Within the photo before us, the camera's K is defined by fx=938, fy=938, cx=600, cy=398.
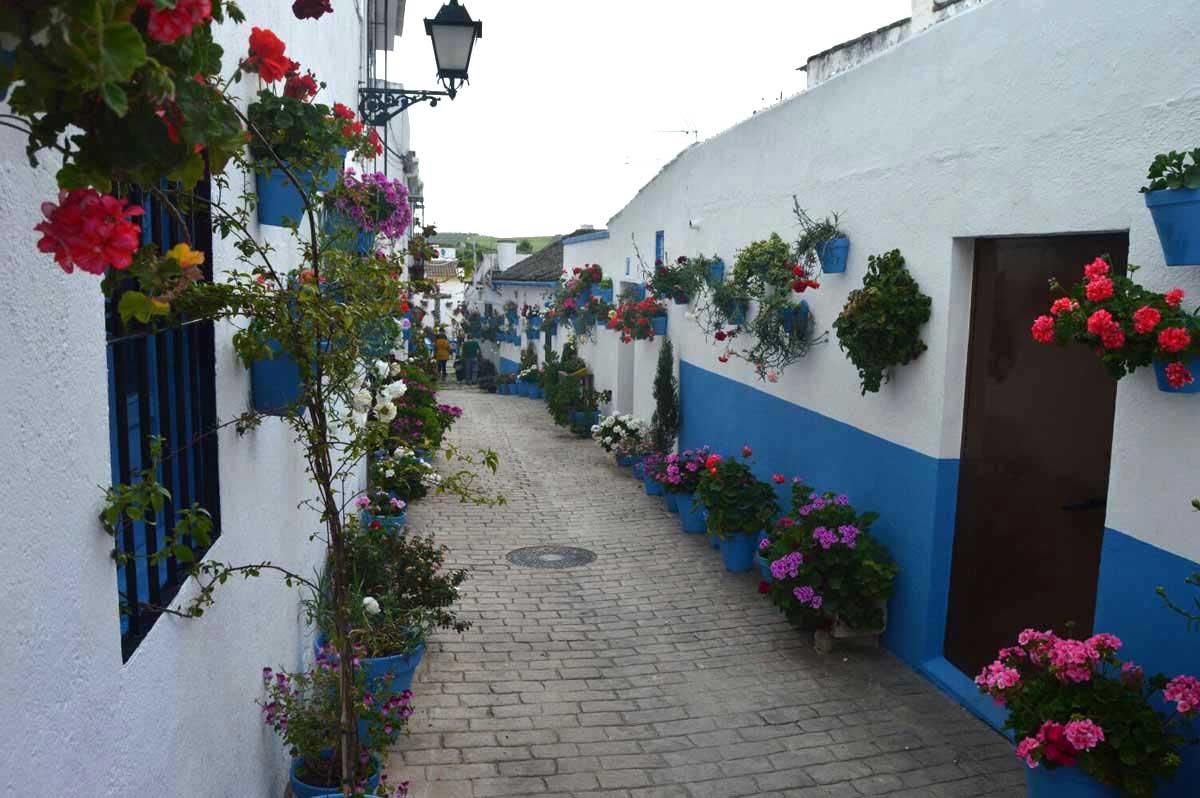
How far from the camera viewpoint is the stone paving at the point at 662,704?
4.95 meters

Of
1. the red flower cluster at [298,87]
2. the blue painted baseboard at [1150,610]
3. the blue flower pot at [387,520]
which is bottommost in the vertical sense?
the blue flower pot at [387,520]

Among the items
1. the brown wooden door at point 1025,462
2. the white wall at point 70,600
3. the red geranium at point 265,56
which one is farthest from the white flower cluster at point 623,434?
the red geranium at point 265,56

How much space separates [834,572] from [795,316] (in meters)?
2.43

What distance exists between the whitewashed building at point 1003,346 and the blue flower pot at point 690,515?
1.51 meters

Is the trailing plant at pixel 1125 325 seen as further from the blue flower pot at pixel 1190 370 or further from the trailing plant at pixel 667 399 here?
the trailing plant at pixel 667 399

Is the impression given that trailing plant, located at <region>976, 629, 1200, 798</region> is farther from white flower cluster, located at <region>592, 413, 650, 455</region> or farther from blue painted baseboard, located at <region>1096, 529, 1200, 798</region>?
white flower cluster, located at <region>592, 413, 650, 455</region>

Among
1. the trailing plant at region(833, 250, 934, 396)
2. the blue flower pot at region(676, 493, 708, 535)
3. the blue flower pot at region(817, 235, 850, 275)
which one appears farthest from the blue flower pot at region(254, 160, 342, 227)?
the blue flower pot at region(676, 493, 708, 535)

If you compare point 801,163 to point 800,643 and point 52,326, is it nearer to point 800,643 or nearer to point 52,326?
point 800,643

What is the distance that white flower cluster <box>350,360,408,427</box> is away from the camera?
12.4 feet

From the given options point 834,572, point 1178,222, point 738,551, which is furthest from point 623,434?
point 1178,222

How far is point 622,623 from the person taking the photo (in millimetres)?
7266

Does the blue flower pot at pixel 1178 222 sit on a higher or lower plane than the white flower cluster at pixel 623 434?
higher

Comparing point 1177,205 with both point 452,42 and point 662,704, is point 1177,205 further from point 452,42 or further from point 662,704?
point 452,42

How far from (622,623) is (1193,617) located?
4270 millimetres
